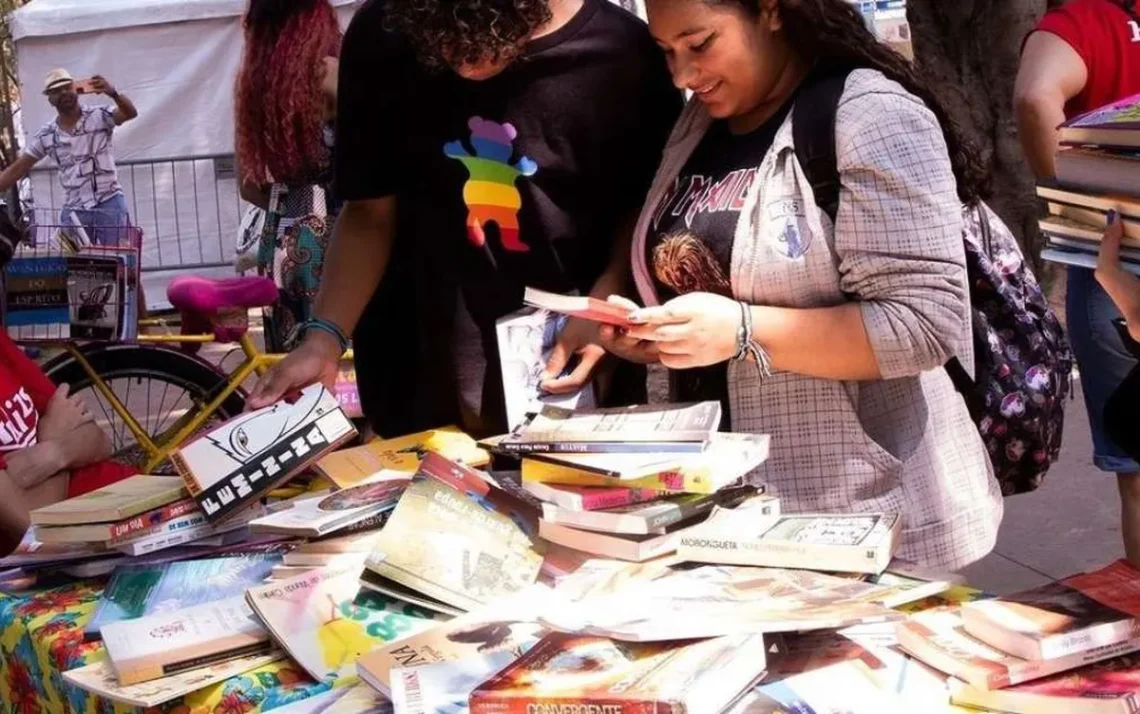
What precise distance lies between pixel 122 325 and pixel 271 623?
3588mm

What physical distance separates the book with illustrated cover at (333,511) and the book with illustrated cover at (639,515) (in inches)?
11.4

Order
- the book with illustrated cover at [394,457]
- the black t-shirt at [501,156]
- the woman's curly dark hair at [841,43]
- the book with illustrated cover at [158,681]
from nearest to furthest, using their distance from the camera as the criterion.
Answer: the book with illustrated cover at [158,681] → the woman's curly dark hair at [841,43] → the book with illustrated cover at [394,457] → the black t-shirt at [501,156]

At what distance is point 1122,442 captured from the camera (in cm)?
177

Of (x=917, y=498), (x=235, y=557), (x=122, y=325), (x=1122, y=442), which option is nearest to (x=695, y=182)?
(x=917, y=498)

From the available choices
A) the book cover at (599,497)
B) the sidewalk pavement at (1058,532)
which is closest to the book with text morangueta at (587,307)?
the book cover at (599,497)

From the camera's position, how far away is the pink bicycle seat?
211 inches

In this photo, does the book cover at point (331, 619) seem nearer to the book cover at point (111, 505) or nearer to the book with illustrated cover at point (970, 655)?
the book cover at point (111, 505)

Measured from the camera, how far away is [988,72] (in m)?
5.65

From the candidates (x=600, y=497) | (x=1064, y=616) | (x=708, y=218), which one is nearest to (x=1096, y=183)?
(x=1064, y=616)

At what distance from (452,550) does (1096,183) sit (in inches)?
35.8

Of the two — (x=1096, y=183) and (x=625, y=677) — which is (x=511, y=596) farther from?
(x=1096, y=183)

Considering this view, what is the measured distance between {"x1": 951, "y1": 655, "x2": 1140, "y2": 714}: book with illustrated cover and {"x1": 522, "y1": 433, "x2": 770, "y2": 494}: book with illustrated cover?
472 mm

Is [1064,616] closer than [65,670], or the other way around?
[1064,616]

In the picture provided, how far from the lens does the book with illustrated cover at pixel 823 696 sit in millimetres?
1411
